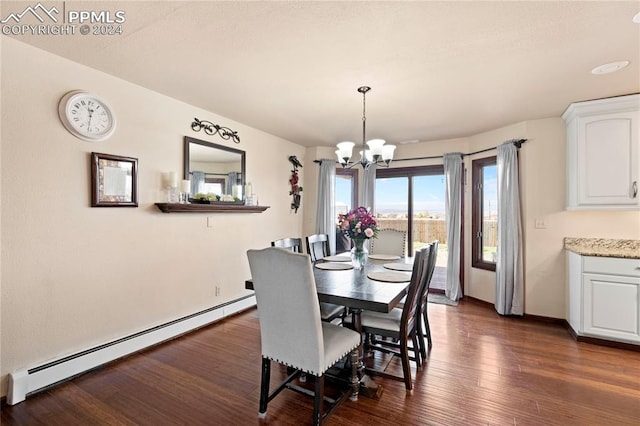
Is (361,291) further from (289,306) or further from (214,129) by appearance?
(214,129)

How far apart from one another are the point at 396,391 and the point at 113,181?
292 cm

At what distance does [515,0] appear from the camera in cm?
160

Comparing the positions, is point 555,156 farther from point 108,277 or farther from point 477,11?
point 108,277

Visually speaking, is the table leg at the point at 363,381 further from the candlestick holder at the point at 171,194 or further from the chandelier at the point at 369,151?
the candlestick holder at the point at 171,194

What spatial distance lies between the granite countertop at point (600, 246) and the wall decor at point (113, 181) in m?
4.54

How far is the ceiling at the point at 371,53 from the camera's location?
5.64 ft

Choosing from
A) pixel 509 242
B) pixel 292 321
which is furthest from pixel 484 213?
pixel 292 321

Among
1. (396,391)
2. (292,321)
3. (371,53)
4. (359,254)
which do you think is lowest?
(396,391)

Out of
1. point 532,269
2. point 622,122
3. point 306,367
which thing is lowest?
point 306,367

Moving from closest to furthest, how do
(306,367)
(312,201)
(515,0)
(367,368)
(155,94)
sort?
1. (515,0)
2. (306,367)
3. (367,368)
4. (155,94)
5. (312,201)

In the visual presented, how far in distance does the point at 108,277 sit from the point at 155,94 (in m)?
1.82

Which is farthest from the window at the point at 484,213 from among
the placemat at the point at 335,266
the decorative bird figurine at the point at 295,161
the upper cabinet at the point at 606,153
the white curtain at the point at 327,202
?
the decorative bird figurine at the point at 295,161

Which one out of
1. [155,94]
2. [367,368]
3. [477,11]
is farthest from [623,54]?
[155,94]

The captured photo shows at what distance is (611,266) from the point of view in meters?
2.89
